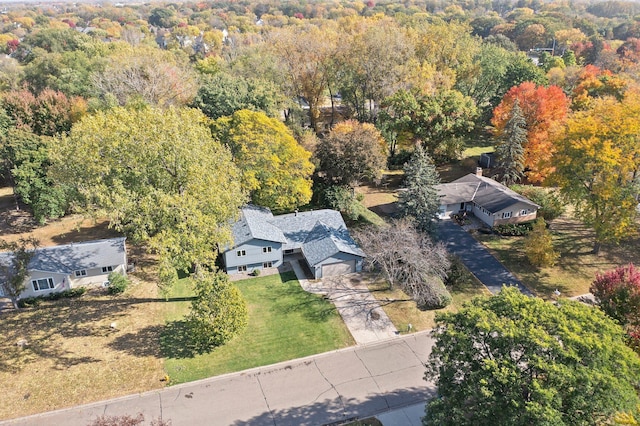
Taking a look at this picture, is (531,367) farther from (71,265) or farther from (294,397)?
(71,265)

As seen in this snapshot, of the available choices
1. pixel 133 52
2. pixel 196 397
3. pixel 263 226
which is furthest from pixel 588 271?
pixel 133 52

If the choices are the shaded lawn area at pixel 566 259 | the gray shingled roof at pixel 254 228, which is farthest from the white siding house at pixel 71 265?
the shaded lawn area at pixel 566 259

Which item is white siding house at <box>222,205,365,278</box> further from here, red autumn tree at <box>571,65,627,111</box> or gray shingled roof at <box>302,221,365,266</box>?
red autumn tree at <box>571,65,627,111</box>

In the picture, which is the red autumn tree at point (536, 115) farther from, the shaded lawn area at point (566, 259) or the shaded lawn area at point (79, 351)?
the shaded lawn area at point (79, 351)

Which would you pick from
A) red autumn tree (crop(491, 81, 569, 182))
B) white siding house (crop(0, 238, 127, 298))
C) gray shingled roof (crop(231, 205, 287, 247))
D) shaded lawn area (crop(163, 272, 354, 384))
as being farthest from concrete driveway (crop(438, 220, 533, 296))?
white siding house (crop(0, 238, 127, 298))

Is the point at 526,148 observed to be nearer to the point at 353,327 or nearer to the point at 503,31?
the point at 353,327

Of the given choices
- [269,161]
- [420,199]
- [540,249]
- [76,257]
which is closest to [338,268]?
[420,199]

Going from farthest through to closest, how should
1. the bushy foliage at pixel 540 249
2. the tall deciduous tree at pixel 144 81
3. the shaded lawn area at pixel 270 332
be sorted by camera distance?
the tall deciduous tree at pixel 144 81 → the bushy foliage at pixel 540 249 → the shaded lawn area at pixel 270 332
